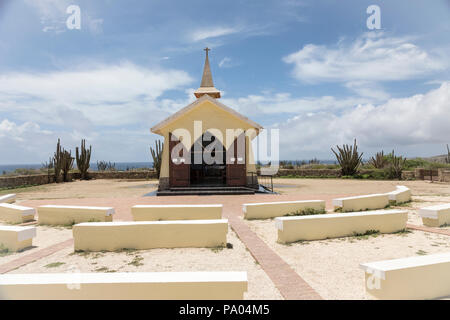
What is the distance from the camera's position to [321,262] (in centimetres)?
516

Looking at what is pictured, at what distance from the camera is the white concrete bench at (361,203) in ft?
32.0

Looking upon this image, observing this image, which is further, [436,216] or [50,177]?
[50,177]

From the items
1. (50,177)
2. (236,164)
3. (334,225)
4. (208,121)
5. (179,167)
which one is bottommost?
(334,225)

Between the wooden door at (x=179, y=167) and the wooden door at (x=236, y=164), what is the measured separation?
235cm

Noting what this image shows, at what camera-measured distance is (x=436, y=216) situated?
7.55m

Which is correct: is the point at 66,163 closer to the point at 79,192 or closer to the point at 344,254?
the point at 79,192

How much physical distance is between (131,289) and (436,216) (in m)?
8.08

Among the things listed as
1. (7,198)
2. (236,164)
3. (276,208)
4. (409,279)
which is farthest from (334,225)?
(7,198)

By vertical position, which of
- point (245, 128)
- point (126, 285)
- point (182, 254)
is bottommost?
point (182, 254)

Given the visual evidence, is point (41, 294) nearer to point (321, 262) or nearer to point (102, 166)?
point (321, 262)

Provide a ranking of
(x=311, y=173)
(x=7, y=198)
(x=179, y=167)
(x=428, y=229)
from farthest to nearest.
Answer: (x=311, y=173)
(x=179, y=167)
(x=7, y=198)
(x=428, y=229)

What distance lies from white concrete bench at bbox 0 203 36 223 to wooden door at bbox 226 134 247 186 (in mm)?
9440
